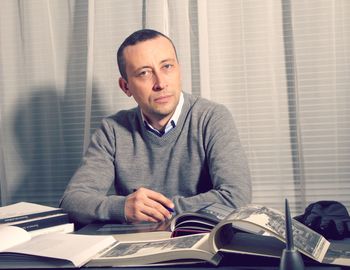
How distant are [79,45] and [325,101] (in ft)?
3.64

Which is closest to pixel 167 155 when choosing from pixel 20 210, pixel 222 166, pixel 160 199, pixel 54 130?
pixel 222 166

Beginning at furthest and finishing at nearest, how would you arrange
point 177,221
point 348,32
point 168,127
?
point 348,32, point 168,127, point 177,221

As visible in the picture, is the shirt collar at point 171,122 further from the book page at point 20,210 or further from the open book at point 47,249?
the open book at point 47,249

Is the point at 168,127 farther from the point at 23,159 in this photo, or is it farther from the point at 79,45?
the point at 23,159

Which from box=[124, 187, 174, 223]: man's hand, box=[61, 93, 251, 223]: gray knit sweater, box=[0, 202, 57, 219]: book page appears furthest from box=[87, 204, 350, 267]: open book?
box=[61, 93, 251, 223]: gray knit sweater

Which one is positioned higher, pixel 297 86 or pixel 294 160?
pixel 297 86

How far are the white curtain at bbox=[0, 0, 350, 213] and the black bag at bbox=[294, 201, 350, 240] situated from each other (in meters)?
0.77

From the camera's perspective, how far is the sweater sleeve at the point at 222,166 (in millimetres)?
1601

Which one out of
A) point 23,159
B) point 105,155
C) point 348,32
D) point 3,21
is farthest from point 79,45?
point 348,32

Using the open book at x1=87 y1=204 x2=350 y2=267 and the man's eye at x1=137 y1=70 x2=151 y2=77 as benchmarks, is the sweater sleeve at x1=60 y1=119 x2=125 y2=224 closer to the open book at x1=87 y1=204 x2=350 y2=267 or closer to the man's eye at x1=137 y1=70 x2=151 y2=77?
the man's eye at x1=137 y1=70 x2=151 y2=77

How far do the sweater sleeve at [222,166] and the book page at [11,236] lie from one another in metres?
0.49

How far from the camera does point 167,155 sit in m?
1.87

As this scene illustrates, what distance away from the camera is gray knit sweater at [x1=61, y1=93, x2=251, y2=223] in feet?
5.81

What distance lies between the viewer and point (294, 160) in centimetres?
225
